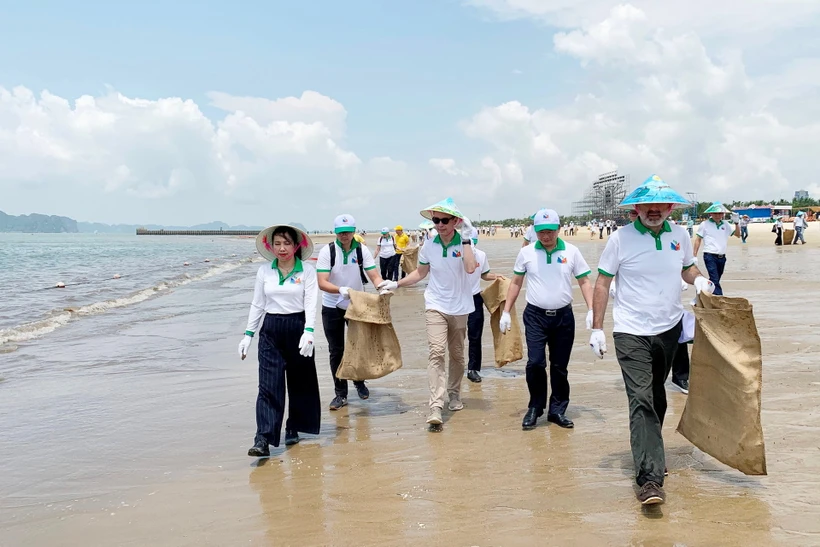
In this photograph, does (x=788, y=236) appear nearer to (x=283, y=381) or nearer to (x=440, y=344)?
(x=440, y=344)

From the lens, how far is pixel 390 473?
4.29 meters

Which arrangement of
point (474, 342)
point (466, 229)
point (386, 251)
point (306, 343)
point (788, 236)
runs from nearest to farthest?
point (306, 343) < point (466, 229) < point (474, 342) < point (386, 251) < point (788, 236)

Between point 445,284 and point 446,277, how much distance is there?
67 mm

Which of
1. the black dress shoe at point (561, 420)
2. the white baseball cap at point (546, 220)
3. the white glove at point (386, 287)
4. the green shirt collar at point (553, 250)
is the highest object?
the white baseball cap at point (546, 220)

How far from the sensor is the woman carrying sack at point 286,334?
16.0ft

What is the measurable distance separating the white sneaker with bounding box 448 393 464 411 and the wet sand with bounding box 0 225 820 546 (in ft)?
0.27

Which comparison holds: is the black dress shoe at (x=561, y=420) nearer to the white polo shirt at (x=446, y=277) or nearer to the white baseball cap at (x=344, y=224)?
the white polo shirt at (x=446, y=277)

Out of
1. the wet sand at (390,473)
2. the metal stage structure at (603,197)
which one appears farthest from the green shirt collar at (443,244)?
the metal stage structure at (603,197)

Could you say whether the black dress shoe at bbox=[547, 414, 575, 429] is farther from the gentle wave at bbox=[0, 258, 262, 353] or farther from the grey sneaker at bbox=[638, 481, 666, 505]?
the gentle wave at bbox=[0, 258, 262, 353]

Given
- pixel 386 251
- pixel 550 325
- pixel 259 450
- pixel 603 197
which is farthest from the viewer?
pixel 603 197

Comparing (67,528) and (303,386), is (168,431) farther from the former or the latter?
(67,528)

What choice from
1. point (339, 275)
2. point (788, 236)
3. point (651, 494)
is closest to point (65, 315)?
point (339, 275)

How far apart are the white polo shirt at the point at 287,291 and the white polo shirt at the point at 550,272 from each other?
186cm

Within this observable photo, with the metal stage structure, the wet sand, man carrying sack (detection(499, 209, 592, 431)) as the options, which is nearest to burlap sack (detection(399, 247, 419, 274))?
the wet sand
